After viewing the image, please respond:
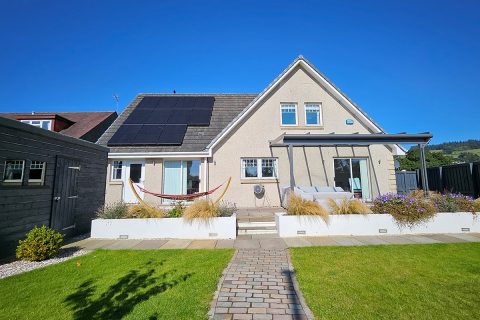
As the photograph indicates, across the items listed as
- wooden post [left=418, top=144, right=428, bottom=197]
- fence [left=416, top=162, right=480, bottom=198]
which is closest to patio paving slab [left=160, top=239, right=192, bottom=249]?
wooden post [left=418, top=144, right=428, bottom=197]

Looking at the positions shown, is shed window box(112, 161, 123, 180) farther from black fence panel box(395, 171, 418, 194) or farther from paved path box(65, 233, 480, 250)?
black fence panel box(395, 171, 418, 194)

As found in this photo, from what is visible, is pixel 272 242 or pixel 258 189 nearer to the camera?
pixel 272 242

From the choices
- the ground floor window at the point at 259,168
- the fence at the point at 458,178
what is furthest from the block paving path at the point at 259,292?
the fence at the point at 458,178

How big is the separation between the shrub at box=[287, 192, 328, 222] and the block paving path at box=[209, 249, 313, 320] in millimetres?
2514

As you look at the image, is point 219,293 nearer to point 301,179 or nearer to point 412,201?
point 412,201

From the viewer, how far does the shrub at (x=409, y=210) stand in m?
7.70

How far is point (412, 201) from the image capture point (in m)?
7.91

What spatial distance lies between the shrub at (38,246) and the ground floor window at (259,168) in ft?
27.5

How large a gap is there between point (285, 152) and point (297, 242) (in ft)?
A: 21.8

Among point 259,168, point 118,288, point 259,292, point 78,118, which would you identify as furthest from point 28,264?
point 78,118

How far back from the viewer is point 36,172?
261 inches

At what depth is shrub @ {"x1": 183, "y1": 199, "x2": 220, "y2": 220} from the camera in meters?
7.61

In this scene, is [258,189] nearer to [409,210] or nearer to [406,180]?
[409,210]

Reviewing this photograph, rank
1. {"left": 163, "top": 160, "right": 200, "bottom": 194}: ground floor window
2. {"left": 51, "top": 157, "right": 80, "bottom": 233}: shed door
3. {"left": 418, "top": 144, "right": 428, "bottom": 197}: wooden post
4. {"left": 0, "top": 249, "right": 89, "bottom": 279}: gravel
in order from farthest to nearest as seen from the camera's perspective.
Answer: {"left": 163, "top": 160, "right": 200, "bottom": 194}: ground floor window → {"left": 418, "top": 144, "right": 428, "bottom": 197}: wooden post → {"left": 51, "top": 157, "right": 80, "bottom": 233}: shed door → {"left": 0, "top": 249, "right": 89, "bottom": 279}: gravel
